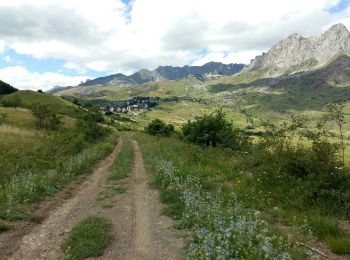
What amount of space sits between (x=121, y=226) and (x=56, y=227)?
2.10m

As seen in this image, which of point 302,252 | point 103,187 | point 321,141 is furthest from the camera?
point 103,187

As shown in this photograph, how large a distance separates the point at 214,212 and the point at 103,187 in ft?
30.6

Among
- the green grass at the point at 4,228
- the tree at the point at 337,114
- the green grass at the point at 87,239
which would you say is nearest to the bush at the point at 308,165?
the tree at the point at 337,114

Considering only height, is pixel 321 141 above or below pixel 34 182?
above

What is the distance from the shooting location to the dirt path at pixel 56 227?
9.98 meters

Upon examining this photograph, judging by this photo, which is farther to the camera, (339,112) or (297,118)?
(297,118)

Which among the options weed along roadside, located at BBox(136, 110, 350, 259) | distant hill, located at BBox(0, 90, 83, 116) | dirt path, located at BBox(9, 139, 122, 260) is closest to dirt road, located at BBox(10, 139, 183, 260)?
dirt path, located at BBox(9, 139, 122, 260)

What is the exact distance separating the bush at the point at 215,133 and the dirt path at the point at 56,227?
21.1m

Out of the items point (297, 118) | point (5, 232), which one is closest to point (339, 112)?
point (297, 118)

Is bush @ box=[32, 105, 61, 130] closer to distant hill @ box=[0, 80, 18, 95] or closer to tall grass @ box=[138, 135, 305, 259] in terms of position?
tall grass @ box=[138, 135, 305, 259]

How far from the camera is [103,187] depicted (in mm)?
19297

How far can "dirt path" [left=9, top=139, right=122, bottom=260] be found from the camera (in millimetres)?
9979

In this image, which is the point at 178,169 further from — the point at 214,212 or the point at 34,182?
the point at 214,212

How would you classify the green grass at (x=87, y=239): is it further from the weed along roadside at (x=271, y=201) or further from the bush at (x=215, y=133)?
the bush at (x=215, y=133)
